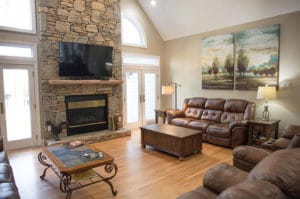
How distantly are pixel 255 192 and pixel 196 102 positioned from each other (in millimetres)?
5151

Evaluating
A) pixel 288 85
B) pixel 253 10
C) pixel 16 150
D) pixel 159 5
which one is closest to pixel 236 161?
pixel 288 85

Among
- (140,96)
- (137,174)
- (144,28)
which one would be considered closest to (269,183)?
(137,174)

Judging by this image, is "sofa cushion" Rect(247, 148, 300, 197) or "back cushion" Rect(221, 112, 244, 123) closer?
"sofa cushion" Rect(247, 148, 300, 197)

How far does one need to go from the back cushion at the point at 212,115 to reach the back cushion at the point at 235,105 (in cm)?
26

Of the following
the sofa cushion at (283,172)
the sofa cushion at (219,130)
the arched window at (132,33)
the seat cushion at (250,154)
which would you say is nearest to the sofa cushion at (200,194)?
the sofa cushion at (283,172)

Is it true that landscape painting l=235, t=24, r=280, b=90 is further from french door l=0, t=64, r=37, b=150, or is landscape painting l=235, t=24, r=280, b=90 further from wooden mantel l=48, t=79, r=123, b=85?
french door l=0, t=64, r=37, b=150

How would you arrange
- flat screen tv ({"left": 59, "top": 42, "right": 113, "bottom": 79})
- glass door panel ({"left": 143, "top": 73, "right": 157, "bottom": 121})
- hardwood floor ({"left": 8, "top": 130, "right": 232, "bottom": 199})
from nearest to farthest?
hardwood floor ({"left": 8, "top": 130, "right": 232, "bottom": 199}) < flat screen tv ({"left": 59, "top": 42, "right": 113, "bottom": 79}) < glass door panel ({"left": 143, "top": 73, "right": 157, "bottom": 121})

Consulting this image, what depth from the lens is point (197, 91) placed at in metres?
6.63

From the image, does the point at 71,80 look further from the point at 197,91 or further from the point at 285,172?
the point at 285,172

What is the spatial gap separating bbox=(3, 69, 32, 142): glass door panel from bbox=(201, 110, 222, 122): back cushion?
4488mm

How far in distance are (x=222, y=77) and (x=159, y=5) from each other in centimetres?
289

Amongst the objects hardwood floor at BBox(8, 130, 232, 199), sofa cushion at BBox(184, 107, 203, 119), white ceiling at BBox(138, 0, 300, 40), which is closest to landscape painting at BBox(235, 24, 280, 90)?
white ceiling at BBox(138, 0, 300, 40)

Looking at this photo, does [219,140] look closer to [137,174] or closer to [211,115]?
[211,115]

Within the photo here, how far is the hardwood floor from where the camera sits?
294 cm
